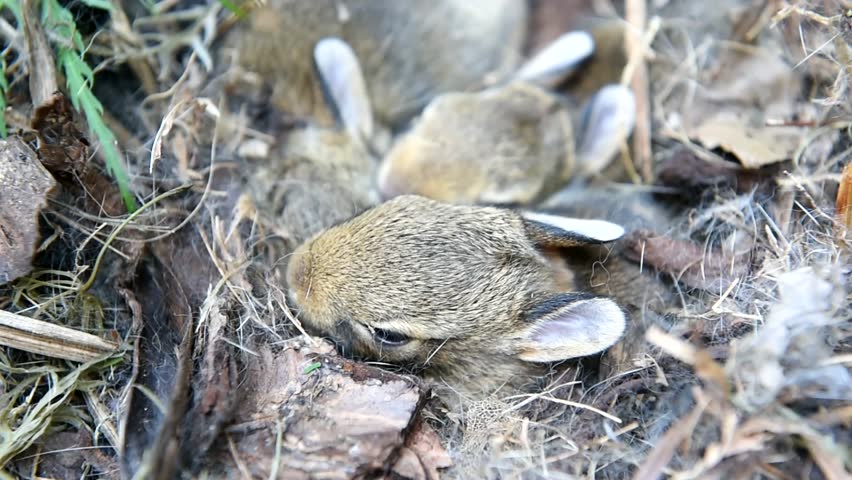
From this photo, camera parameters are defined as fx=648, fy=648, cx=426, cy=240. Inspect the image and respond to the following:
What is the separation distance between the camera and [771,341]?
199cm

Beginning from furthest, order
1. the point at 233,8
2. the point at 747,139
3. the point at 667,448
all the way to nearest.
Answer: the point at 747,139
the point at 233,8
the point at 667,448

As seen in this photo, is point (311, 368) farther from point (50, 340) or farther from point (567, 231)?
point (567, 231)

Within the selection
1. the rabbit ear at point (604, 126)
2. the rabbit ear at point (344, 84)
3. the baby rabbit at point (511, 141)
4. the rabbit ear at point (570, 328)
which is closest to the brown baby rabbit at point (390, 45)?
the rabbit ear at point (344, 84)

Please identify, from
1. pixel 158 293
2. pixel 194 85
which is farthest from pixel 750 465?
pixel 194 85

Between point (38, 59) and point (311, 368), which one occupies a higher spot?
point (38, 59)

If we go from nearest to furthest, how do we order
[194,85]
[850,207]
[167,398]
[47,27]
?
[167,398], [850,207], [47,27], [194,85]

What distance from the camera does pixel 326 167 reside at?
11.9ft

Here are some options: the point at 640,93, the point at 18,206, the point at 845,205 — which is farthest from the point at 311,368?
the point at 640,93

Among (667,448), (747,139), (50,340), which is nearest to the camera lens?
(667,448)

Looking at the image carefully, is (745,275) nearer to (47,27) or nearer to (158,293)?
(158,293)

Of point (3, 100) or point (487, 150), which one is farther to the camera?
point (487, 150)

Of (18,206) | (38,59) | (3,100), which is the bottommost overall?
(18,206)

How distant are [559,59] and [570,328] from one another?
1.89 meters

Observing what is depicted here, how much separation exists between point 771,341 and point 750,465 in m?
0.38
